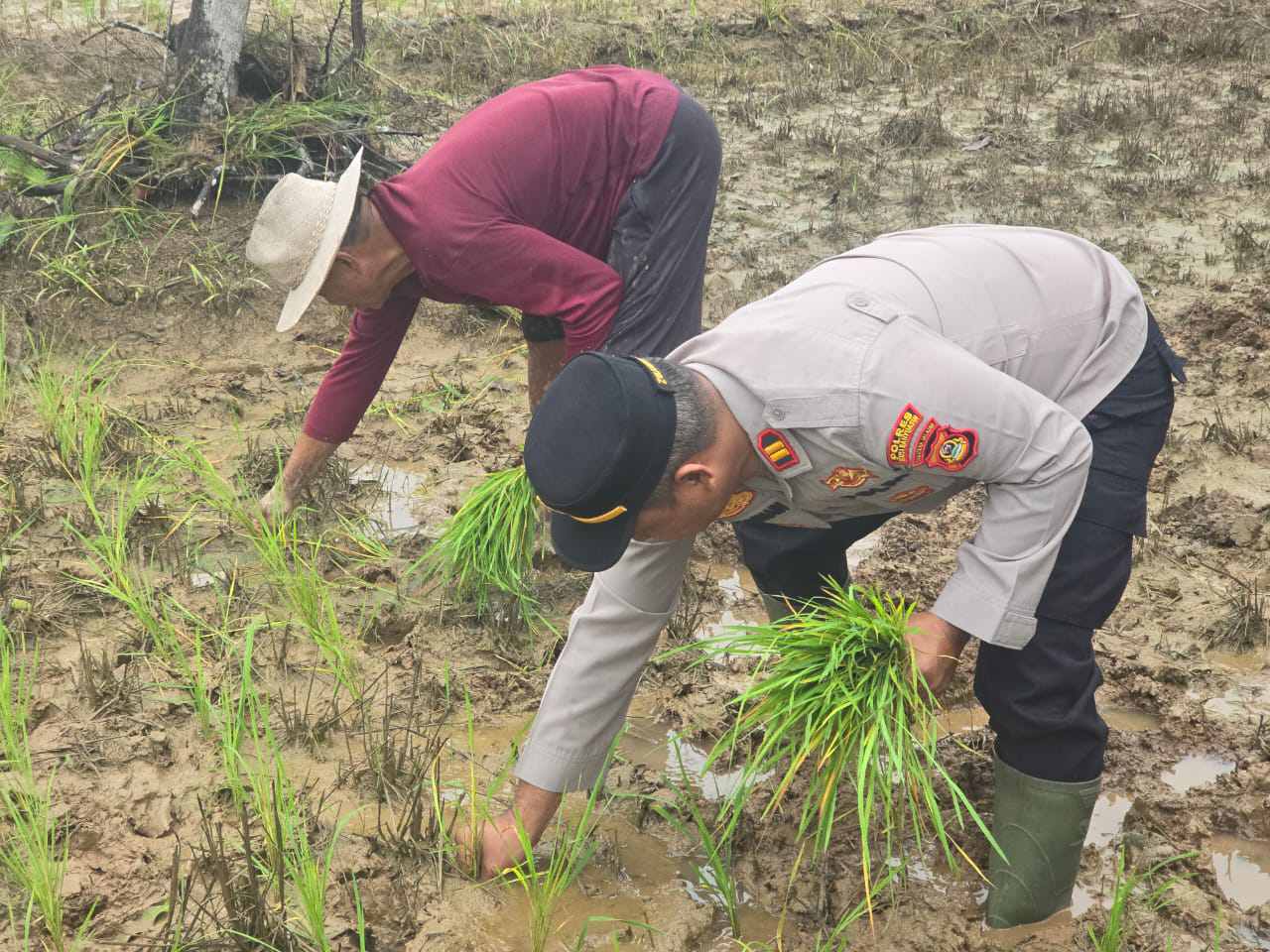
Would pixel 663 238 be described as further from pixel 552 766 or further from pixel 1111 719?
pixel 1111 719

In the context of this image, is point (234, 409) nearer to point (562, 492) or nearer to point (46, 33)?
point (562, 492)

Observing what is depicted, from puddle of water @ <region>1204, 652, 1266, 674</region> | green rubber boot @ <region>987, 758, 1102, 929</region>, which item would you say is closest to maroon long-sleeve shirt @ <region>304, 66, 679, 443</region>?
green rubber boot @ <region>987, 758, 1102, 929</region>

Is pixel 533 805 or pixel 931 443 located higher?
pixel 931 443

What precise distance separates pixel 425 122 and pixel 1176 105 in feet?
13.3

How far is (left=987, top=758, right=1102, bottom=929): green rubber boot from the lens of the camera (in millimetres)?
2400

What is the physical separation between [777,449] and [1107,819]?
145 cm

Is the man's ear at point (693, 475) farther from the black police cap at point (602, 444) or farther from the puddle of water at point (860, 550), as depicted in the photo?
the puddle of water at point (860, 550)

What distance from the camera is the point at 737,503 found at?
223 cm

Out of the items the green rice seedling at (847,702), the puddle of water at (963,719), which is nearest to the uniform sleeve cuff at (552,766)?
the green rice seedling at (847,702)

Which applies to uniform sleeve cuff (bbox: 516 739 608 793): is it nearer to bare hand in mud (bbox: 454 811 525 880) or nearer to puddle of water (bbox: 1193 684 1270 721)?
bare hand in mud (bbox: 454 811 525 880)

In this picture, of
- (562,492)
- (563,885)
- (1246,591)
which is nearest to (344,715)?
(563,885)

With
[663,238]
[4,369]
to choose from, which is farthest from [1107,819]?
[4,369]

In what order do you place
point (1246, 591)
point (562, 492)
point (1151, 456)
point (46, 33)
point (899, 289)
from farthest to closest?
point (46, 33), point (1246, 591), point (1151, 456), point (899, 289), point (562, 492)

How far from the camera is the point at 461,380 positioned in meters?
5.05
